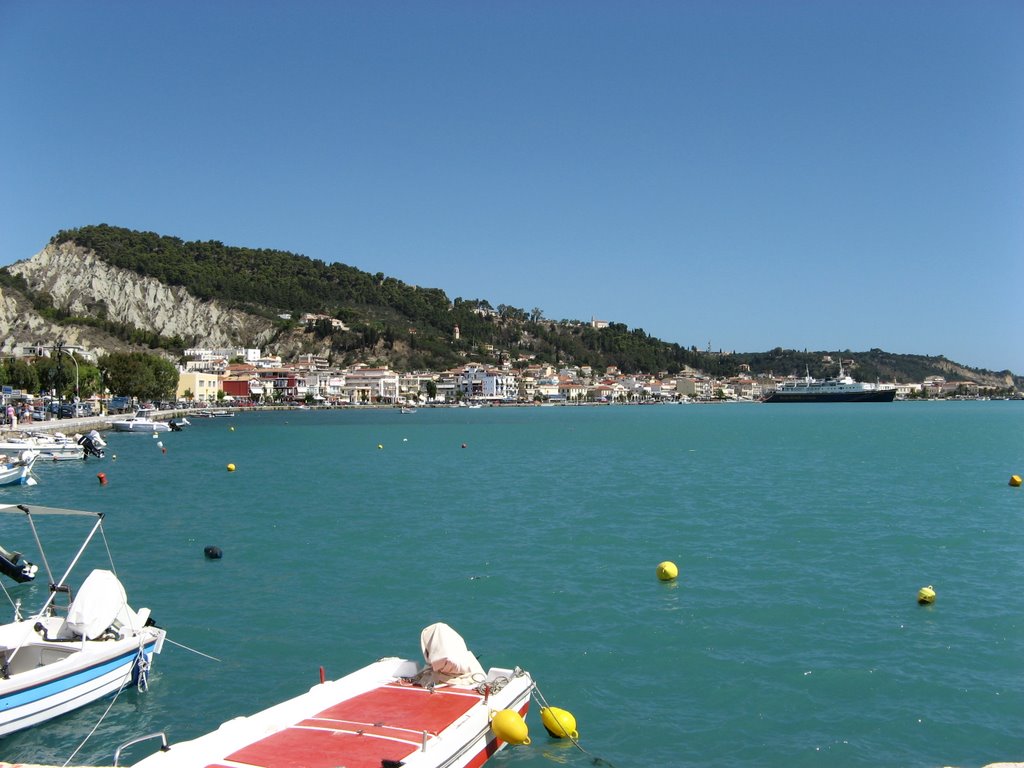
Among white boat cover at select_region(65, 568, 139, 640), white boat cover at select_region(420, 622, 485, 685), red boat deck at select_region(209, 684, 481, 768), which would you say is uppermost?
white boat cover at select_region(65, 568, 139, 640)

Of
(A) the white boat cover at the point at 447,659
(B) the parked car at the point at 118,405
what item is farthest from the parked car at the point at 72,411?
(A) the white boat cover at the point at 447,659

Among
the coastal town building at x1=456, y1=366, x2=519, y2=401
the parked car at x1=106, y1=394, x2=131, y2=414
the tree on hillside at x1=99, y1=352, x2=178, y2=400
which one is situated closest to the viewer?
the parked car at x1=106, y1=394, x2=131, y2=414

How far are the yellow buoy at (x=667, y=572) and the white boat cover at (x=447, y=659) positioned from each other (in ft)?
26.6

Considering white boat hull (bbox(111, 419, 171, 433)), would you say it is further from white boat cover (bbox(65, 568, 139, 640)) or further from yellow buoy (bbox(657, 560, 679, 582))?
white boat cover (bbox(65, 568, 139, 640))

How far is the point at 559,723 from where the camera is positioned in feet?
32.7

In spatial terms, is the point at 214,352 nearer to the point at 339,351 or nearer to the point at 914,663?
the point at 339,351

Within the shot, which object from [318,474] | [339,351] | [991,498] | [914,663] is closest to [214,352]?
[339,351]

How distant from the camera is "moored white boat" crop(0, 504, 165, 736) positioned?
9945 millimetres

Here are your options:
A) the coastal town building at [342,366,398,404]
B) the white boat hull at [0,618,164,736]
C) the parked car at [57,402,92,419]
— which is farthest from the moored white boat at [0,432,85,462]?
the coastal town building at [342,366,398,404]

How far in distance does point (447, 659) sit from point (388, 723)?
4.66ft

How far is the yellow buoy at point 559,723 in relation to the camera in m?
9.98

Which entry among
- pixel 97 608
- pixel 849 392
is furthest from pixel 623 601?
pixel 849 392

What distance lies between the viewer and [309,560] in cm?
2019

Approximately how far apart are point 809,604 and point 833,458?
35.1 metres
